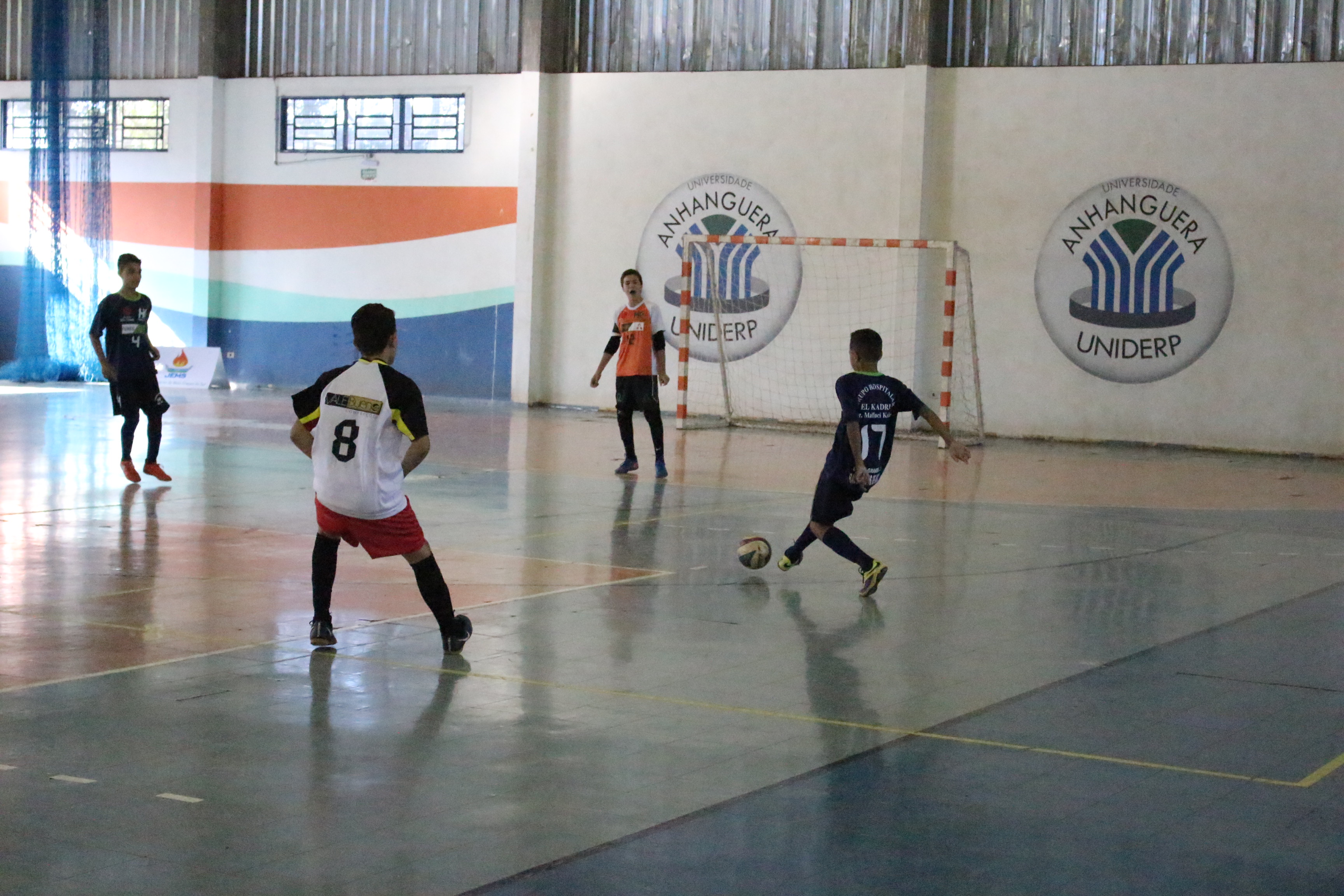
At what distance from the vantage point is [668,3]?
2384 centimetres

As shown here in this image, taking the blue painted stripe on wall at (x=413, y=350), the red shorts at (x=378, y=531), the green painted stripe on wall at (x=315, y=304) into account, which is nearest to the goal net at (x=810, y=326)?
the blue painted stripe on wall at (x=413, y=350)

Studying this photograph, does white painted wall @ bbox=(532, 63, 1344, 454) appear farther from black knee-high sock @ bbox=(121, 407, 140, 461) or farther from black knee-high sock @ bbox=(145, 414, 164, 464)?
black knee-high sock @ bbox=(121, 407, 140, 461)

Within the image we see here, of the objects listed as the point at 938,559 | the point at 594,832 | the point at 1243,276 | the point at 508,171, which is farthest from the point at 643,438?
the point at 594,832

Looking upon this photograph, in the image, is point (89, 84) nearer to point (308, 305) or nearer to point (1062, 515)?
point (308, 305)

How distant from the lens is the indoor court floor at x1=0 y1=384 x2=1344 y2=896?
4.56m

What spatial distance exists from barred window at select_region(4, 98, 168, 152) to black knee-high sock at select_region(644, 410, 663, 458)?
15.8 metres

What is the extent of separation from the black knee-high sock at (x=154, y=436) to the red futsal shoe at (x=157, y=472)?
40 mm

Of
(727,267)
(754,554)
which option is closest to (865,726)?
(754,554)

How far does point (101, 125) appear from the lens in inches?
1073

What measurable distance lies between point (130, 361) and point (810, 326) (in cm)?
1168

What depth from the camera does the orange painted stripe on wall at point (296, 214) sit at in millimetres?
25250

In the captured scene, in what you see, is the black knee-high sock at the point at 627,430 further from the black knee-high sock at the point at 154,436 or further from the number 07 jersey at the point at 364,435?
the number 07 jersey at the point at 364,435

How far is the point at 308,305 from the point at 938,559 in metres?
18.3

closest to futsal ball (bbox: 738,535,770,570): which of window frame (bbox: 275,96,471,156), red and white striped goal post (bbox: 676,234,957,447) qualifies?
red and white striped goal post (bbox: 676,234,957,447)
